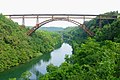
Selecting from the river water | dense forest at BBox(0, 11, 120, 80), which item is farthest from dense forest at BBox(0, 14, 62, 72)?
the river water

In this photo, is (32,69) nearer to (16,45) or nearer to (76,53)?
(16,45)

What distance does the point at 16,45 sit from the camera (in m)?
49.9

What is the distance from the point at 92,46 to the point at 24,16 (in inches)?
1126

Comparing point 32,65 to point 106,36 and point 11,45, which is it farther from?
point 106,36

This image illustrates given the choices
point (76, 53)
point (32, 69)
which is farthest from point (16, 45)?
point (76, 53)

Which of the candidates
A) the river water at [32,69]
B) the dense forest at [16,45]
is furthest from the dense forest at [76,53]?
the river water at [32,69]

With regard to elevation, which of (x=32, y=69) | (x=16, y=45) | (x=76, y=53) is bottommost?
(x=32, y=69)

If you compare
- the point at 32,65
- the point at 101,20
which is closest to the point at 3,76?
the point at 32,65

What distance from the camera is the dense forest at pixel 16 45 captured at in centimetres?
4356

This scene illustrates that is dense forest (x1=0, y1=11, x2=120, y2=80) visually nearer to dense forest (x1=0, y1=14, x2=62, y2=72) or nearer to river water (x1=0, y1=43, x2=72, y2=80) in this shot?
dense forest (x1=0, y1=14, x2=62, y2=72)

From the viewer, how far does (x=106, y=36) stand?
40812mm

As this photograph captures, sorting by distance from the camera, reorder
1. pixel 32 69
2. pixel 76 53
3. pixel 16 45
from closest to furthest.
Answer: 1. pixel 76 53
2. pixel 32 69
3. pixel 16 45

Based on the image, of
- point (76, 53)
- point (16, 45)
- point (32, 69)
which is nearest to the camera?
point (76, 53)

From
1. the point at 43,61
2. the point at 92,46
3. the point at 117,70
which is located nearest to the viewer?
the point at 117,70
